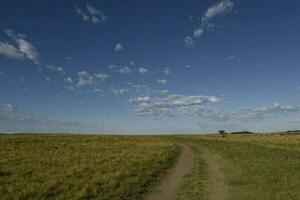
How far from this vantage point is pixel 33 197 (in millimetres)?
12078

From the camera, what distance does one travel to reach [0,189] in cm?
1346

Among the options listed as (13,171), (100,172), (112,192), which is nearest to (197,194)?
(112,192)

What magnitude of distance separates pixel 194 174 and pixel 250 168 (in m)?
4.59

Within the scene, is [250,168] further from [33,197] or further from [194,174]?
[33,197]

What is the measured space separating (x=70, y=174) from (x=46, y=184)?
296cm

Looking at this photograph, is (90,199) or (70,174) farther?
(70,174)

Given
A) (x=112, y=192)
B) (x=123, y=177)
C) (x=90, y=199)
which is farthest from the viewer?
(x=123, y=177)

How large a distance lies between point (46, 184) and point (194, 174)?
787 cm

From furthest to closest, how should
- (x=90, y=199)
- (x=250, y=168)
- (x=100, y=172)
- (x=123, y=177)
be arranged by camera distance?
(x=250, y=168)
(x=100, y=172)
(x=123, y=177)
(x=90, y=199)

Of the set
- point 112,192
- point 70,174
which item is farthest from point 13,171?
point 112,192

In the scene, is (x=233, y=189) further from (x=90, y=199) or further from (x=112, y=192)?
(x=90, y=199)

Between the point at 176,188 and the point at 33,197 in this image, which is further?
the point at 176,188

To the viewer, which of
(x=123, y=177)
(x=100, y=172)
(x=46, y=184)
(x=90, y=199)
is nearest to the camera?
(x=90, y=199)

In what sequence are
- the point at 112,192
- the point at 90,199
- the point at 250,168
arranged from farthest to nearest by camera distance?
the point at 250,168
the point at 112,192
the point at 90,199
